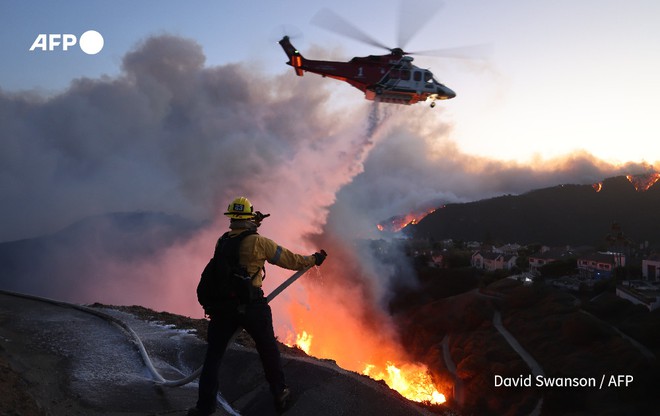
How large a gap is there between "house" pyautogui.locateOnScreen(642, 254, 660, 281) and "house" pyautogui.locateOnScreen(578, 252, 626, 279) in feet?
14.6

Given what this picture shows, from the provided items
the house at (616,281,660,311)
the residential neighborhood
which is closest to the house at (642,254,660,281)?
the residential neighborhood

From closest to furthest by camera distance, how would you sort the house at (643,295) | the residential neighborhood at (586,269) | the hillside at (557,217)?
A: the house at (643,295) → the residential neighborhood at (586,269) → the hillside at (557,217)

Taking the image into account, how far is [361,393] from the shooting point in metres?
5.80

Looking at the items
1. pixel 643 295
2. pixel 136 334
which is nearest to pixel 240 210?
pixel 136 334

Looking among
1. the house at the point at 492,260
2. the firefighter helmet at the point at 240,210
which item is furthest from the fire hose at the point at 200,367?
the house at the point at 492,260

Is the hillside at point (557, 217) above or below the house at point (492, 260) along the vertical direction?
above

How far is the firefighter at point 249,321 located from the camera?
4.79m

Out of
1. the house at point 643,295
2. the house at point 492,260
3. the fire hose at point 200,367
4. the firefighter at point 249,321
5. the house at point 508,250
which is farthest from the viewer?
the house at point 508,250

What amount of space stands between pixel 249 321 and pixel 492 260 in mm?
76079

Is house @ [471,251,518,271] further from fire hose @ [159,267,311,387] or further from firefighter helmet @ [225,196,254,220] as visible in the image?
firefighter helmet @ [225,196,254,220]

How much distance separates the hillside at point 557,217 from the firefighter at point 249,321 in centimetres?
10599

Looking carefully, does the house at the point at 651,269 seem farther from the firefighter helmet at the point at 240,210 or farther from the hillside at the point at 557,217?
the firefighter helmet at the point at 240,210

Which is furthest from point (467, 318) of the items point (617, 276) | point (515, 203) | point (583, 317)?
point (515, 203)

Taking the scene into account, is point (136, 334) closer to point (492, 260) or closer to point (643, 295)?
point (643, 295)
